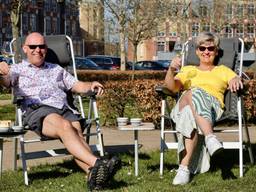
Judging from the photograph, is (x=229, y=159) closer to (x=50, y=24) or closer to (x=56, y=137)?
(x=56, y=137)

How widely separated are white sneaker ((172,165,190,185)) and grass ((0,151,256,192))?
0.06m

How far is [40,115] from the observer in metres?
5.46

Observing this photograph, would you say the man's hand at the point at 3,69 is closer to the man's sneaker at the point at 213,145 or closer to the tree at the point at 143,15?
the man's sneaker at the point at 213,145

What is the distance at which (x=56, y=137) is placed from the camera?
528 centimetres

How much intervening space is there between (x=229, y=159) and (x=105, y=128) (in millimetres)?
3508

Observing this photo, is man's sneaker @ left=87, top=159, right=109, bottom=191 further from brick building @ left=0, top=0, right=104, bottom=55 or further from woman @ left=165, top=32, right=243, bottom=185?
brick building @ left=0, top=0, right=104, bottom=55

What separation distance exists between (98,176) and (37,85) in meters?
1.45

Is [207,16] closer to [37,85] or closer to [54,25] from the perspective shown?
[37,85]

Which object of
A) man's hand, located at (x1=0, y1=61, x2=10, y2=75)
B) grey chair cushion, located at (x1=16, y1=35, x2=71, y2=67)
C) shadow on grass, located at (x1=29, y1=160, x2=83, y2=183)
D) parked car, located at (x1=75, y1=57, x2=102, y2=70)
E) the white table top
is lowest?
parked car, located at (x1=75, y1=57, x2=102, y2=70)

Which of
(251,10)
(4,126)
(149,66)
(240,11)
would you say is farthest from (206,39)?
(251,10)

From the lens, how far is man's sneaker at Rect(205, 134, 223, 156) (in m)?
5.02

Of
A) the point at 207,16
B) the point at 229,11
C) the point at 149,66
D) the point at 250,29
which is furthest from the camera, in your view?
the point at 250,29

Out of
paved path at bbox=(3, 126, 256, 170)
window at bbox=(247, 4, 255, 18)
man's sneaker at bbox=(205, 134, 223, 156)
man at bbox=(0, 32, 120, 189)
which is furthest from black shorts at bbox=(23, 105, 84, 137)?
window at bbox=(247, 4, 255, 18)

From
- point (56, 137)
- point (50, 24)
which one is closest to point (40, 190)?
point (56, 137)
